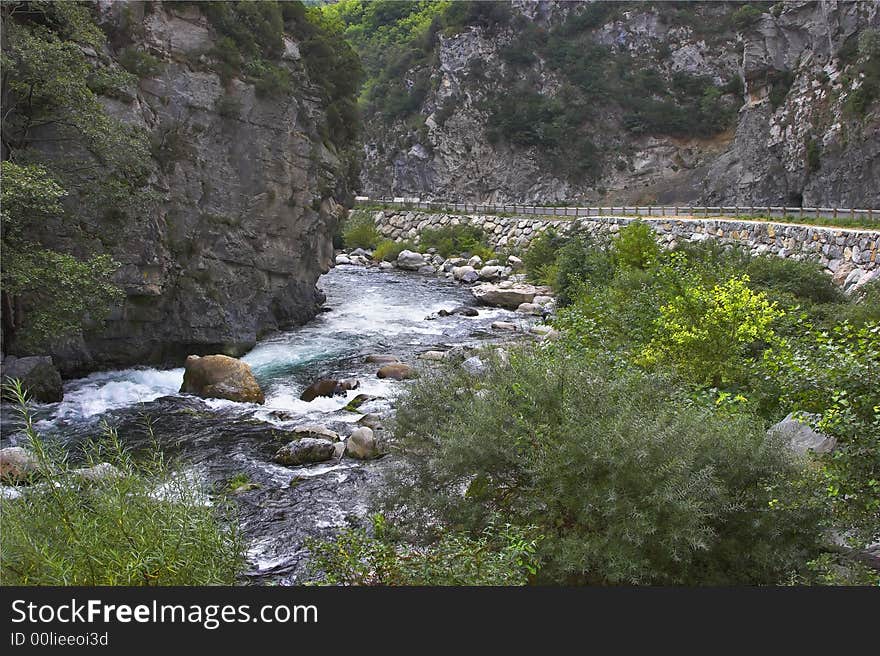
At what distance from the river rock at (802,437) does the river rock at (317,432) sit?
7748mm

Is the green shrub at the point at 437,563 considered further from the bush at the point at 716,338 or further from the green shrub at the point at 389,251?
the green shrub at the point at 389,251

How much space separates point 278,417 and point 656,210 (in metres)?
29.4

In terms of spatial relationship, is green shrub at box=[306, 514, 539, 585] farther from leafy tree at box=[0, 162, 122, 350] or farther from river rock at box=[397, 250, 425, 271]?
river rock at box=[397, 250, 425, 271]

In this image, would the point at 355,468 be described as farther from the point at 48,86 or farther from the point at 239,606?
the point at 48,86

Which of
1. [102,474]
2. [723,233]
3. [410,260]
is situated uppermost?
[723,233]

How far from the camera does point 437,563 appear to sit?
19.6 ft

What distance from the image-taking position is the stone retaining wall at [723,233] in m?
19.6

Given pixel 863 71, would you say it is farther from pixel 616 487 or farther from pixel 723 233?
pixel 616 487

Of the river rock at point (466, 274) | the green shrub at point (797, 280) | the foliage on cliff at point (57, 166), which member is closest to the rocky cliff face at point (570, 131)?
the river rock at point (466, 274)

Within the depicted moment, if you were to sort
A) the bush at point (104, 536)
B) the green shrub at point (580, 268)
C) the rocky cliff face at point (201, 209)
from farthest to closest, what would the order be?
the green shrub at point (580, 268), the rocky cliff face at point (201, 209), the bush at point (104, 536)

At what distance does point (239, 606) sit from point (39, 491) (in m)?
2.55

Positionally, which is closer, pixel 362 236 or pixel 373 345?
pixel 373 345

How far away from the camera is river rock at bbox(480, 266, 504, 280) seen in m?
37.1

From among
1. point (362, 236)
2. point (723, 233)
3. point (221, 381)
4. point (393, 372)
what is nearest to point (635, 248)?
point (723, 233)
